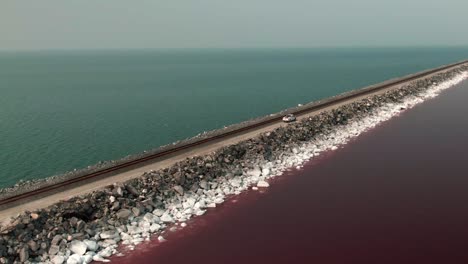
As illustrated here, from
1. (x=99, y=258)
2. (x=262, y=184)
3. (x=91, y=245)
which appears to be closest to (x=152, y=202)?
(x=91, y=245)

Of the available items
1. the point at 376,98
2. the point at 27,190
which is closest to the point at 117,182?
the point at 27,190

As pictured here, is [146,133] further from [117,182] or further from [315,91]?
[315,91]

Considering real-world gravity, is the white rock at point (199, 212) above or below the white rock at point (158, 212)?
below

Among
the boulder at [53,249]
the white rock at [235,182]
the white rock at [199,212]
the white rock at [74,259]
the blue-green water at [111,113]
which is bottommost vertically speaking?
the white rock at [199,212]

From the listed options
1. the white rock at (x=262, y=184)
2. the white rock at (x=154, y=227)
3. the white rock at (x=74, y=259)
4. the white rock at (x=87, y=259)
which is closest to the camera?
the white rock at (x=74, y=259)

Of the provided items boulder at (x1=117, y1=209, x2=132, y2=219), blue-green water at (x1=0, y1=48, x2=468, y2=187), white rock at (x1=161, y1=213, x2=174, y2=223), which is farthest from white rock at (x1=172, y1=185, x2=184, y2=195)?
blue-green water at (x1=0, y1=48, x2=468, y2=187)

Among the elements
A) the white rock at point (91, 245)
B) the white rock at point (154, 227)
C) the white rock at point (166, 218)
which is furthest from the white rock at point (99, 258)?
the white rock at point (166, 218)

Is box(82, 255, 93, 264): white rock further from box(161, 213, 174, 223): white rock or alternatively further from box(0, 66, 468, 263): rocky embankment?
box(161, 213, 174, 223): white rock

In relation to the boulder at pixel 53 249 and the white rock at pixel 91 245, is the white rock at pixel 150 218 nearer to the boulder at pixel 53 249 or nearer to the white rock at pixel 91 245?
the white rock at pixel 91 245
